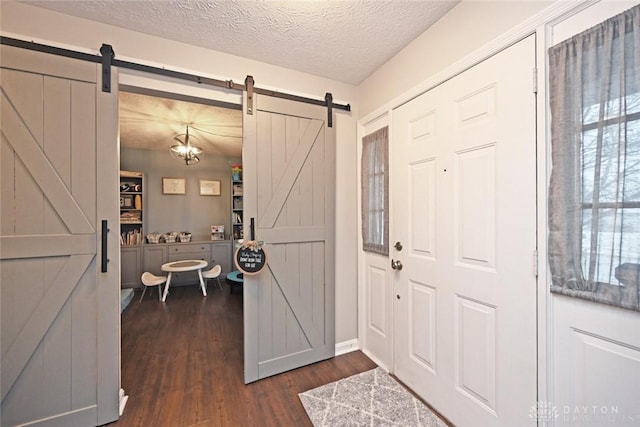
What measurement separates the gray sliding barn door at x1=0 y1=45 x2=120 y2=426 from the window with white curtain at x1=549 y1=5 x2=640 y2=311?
248 centimetres

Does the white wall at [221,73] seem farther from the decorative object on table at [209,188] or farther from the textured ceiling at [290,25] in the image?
the decorative object on table at [209,188]

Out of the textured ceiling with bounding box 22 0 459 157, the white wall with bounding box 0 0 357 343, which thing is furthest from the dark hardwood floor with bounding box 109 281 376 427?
the textured ceiling with bounding box 22 0 459 157

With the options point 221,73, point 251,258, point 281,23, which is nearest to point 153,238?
point 251,258

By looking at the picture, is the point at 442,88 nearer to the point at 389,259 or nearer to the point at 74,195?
the point at 389,259

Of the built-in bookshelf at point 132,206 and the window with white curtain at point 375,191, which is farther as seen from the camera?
the built-in bookshelf at point 132,206

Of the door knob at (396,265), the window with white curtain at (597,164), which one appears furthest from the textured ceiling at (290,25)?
the door knob at (396,265)

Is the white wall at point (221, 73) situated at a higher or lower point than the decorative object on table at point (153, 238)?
higher

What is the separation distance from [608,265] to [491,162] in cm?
66

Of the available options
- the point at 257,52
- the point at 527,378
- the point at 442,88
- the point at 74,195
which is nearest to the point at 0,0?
the point at 74,195

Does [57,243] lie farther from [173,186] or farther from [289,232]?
[173,186]

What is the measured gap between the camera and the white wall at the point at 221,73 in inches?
62.2

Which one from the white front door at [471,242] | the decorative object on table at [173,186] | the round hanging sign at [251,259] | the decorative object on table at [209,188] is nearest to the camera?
the white front door at [471,242]

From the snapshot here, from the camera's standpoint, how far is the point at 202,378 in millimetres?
2070

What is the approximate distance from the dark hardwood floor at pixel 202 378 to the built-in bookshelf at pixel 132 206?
1.99 meters
